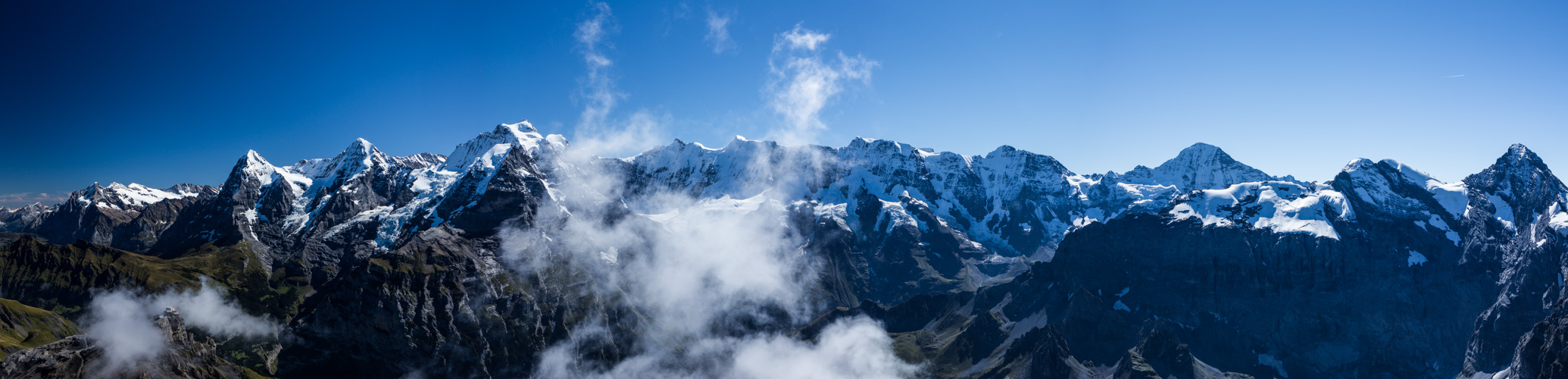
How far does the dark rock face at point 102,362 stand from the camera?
138m

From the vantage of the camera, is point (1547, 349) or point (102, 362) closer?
point (102, 362)

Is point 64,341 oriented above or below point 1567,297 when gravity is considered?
above

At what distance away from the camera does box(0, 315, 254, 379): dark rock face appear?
5428 inches

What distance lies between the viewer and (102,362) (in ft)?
496

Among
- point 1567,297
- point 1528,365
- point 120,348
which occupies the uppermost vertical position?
point 120,348

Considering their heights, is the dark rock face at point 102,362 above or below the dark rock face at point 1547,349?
above

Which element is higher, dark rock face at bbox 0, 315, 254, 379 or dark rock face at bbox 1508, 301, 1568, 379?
dark rock face at bbox 0, 315, 254, 379

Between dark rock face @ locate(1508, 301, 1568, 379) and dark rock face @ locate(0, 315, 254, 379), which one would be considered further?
dark rock face @ locate(1508, 301, 1568, 379)

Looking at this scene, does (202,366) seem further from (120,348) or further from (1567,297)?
(1567,297)

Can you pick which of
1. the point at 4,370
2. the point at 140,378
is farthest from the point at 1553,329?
the point at 4,370

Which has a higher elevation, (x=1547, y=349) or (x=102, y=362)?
(x=102, y=362)

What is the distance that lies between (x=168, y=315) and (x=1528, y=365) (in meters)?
397

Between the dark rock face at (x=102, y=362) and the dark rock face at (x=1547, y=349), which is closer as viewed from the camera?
the dark rock face at (x=102, y=362)

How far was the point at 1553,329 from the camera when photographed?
186375mm
